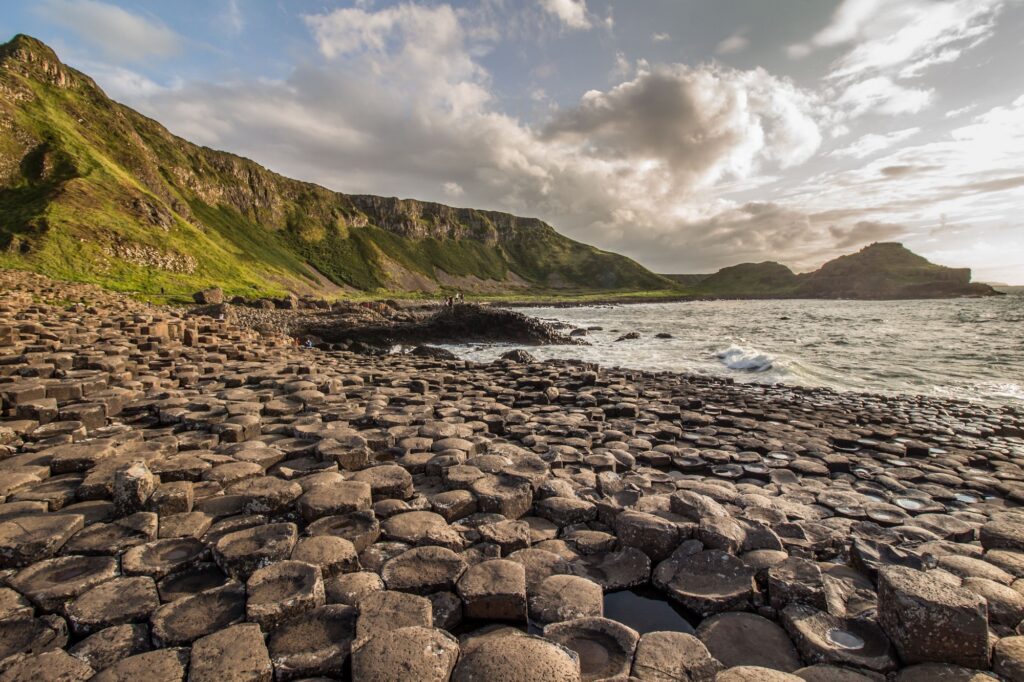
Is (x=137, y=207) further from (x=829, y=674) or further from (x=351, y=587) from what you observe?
(x=829, y=674)

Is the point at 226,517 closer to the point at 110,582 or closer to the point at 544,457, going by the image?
the point at 110,582

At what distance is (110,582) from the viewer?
346 cm

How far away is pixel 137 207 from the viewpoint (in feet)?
194

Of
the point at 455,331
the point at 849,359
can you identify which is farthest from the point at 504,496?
the point at 455,331

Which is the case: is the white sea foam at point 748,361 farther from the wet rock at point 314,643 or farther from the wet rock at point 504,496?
the wet rock at point 314,643

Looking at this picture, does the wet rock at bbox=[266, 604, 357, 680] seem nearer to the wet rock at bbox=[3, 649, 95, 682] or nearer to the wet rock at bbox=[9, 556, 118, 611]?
the wet rock at bbox=[3, 649, 95, 682]

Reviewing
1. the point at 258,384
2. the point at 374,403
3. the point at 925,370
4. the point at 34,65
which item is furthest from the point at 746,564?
the point at 34,65

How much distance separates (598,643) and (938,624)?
7.07ft

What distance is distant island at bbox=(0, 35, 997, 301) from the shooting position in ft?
150

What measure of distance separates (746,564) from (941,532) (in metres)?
3.14

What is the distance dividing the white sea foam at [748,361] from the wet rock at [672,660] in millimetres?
20501

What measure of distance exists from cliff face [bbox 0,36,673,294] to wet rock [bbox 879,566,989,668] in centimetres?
5411

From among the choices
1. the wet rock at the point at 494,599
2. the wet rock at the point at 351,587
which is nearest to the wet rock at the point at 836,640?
the wet rock at the point at 494,599

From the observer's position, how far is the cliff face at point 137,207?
4541cm
